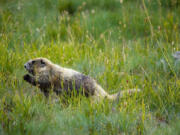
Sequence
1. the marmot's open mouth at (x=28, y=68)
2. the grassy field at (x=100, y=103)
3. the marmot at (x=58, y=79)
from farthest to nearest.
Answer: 1. the marmot's open mouth at (x=28, y=68)
2. the marmot at (x=58, y=79)
3. the grassy field at (x=100, y=103)

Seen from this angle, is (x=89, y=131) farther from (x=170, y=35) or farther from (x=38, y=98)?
(x=170, y=35)

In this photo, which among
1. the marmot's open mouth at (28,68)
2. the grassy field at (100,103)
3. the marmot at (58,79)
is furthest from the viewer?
the marmot's open mouth at (28,68)

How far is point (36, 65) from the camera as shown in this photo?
4074 mm

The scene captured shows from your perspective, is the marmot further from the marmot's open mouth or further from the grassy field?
the grassy field

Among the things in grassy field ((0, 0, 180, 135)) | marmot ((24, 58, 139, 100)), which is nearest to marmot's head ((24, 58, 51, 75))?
marmot ((24, 58, 139, 100))

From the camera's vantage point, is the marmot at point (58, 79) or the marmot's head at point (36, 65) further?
the marmot's head at point (36, 65)

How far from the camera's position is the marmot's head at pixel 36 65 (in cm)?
401

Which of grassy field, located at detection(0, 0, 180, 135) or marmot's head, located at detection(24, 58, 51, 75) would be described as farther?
marmot's head, located at detection(24, 58, 51, 75)

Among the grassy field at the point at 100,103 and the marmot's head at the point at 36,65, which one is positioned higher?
the marmot's head at the point at 36,65

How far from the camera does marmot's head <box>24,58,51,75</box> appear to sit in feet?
13.2

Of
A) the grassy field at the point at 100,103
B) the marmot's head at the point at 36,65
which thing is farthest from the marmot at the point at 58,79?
the grassy field at the point at 100,103

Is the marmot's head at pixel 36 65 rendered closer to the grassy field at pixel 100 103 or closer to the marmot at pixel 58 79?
the marmot at pixel 58 79

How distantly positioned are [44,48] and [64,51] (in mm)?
439

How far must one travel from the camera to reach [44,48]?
4.76 metres
